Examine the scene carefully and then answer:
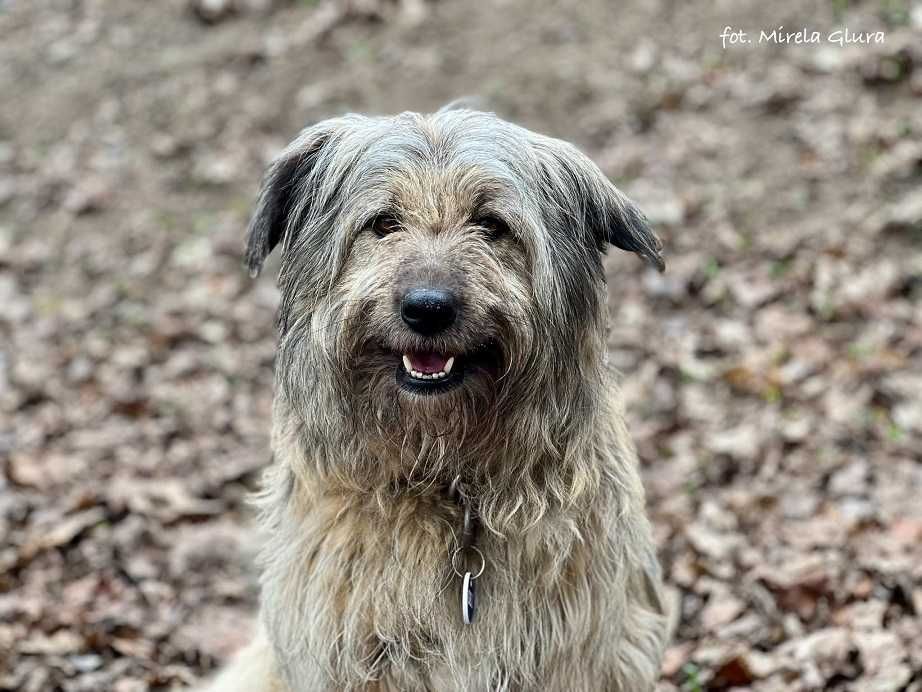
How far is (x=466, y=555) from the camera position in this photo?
324 centimetres

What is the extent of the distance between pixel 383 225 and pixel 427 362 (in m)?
0.40

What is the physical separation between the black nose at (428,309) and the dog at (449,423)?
0.10m

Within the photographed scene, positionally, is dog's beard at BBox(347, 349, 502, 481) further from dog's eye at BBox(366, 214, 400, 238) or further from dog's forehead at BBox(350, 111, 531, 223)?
dog's forehead at BBox(350, 111, 531, 223)

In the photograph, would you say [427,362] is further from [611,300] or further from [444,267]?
[611,300]

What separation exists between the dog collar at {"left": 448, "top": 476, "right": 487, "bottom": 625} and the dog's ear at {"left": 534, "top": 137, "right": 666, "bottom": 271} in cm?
81

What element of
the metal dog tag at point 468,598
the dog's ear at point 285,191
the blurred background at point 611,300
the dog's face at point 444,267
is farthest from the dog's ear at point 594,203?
the blurred background at point 611,300

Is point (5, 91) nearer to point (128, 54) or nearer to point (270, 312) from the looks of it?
point (128, 54)

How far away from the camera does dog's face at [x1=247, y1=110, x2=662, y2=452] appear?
9.73 feet

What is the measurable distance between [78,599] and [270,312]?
9.21 feet

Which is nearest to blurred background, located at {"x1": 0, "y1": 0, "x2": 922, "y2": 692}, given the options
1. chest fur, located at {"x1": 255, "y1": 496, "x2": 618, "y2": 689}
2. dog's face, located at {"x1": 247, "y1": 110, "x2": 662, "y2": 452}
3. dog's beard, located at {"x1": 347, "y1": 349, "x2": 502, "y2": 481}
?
chest fur, located at {"x1": 255, "y1": 496, "x2": 618, "y2": 689}

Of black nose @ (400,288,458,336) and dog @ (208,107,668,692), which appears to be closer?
black nose @ (400,288,458,336)

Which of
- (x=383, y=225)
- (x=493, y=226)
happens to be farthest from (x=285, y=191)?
(x=493, y=226)

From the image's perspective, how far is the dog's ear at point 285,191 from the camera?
11.0 ft

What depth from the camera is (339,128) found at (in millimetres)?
3373
